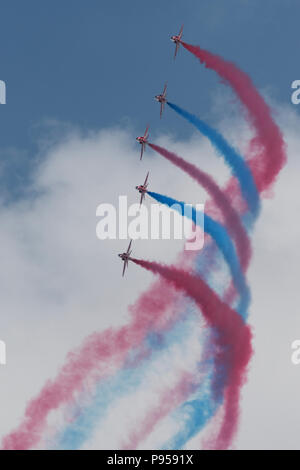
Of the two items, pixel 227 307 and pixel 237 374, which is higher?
pixel 227 307

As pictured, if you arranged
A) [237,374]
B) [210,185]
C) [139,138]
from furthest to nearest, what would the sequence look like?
[139,138]
[210,185]
[237,374]

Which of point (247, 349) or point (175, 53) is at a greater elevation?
point (175, 53)

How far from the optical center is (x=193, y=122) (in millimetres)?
131625
